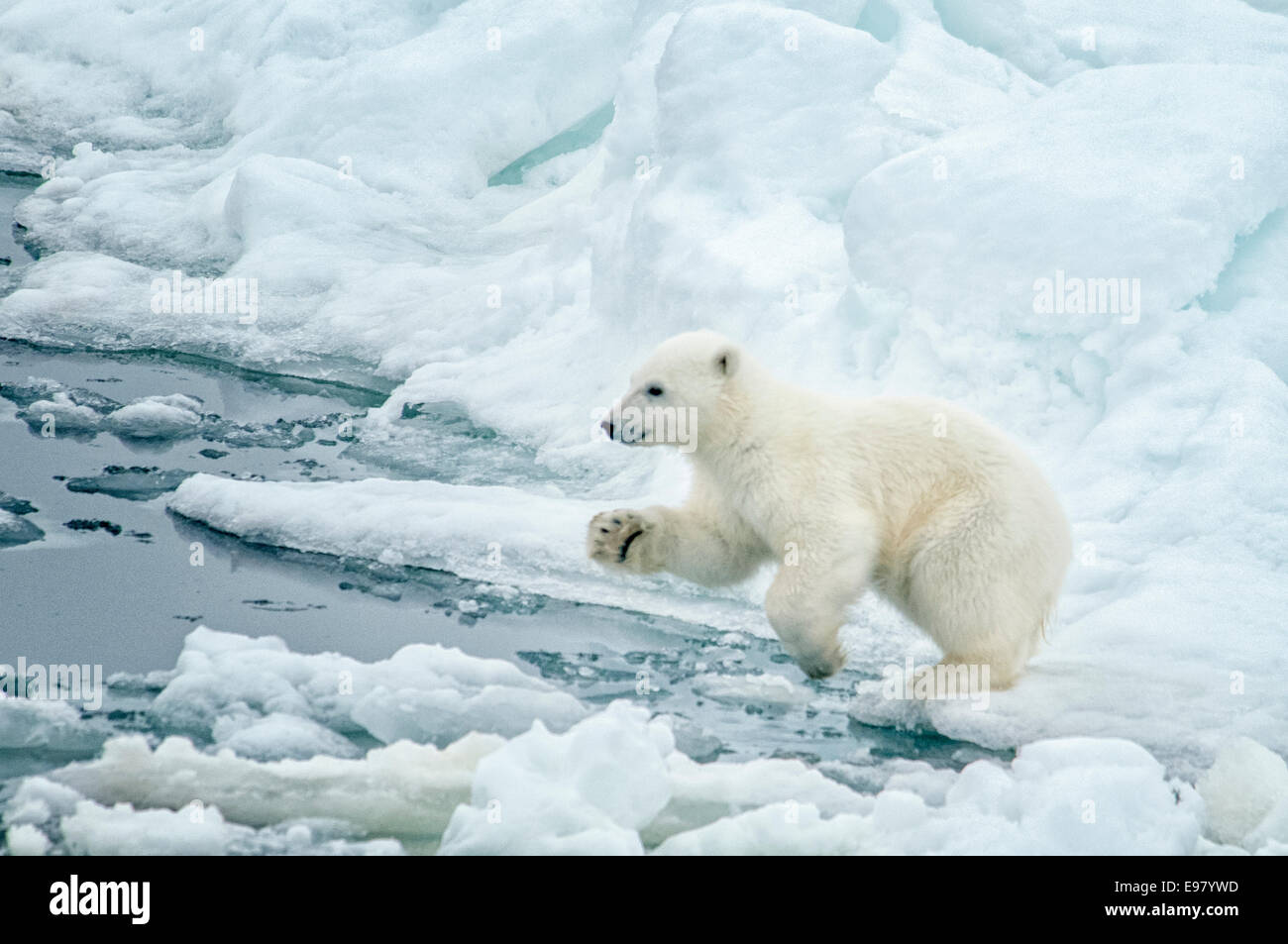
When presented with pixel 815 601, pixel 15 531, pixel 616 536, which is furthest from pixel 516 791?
pixel 15 531

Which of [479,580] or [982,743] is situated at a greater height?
[479,580]

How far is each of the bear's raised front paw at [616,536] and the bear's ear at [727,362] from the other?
1.64ft

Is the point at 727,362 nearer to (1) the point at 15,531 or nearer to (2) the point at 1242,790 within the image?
(2) the point at 1242,790

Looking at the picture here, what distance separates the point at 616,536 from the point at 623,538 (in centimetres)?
2

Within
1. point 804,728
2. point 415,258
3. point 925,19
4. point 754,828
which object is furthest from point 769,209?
point 754,828

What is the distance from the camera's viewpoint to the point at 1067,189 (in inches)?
241

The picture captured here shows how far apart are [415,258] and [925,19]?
141 inches

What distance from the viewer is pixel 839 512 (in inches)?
154

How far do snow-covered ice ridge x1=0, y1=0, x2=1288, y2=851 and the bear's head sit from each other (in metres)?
0.85

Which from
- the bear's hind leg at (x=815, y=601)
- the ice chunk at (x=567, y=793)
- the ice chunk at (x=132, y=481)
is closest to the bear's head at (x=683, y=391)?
the bear's hind leg at (x=815, y=601)

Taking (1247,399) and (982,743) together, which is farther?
(1247,399)

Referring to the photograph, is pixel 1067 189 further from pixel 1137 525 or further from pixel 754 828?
pixel 754 828
